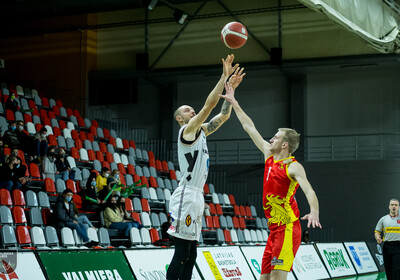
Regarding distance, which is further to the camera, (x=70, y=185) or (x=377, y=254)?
(x=377, y=254)

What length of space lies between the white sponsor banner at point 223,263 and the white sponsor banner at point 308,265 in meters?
2.02

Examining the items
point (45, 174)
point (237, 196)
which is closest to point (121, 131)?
point (237, 196)

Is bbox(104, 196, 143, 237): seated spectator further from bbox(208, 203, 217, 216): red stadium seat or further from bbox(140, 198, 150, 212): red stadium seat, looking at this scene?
bbox(208, 203, 217, 216): red stadium seat

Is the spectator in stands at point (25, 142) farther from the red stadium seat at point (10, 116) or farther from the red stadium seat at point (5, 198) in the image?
the red stadium seat at point (5, 198)

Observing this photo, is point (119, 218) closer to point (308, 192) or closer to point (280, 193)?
point (280, 193)

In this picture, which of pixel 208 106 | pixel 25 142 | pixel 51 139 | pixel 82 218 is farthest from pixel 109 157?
pixel 208 106

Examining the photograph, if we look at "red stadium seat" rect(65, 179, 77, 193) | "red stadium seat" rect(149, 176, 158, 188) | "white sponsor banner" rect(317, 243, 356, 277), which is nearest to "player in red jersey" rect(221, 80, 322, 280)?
"white sponsor banner" rect(317, 243, 356, 277)

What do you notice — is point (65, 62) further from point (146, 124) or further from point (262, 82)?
point (262, 82)

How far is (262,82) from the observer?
27125 mm

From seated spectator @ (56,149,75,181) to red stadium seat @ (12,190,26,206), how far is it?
250 centimetres

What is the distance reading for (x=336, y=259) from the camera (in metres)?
16.4

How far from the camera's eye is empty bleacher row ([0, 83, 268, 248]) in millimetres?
12727

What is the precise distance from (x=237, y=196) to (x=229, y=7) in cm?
788

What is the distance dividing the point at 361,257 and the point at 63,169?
910 cm
